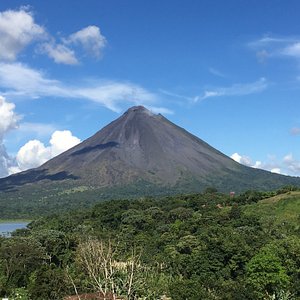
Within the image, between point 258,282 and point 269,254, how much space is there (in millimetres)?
2507

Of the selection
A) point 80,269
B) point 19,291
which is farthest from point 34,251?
point 19,291

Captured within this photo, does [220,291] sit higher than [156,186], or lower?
lower

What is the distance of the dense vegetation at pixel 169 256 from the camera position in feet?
93.8

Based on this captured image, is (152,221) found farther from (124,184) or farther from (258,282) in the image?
(124,184)

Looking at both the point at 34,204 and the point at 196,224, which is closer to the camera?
the point at 196,224

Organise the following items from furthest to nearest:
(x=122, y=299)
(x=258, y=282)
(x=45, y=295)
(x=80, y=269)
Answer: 1. (x=80, y=269)
2. (x=258, y=282)
3. (x=45, y=295)
4. (x=122, y=299)

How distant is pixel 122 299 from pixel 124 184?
168 m

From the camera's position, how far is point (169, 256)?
137 feet

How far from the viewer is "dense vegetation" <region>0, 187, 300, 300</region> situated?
28.6m

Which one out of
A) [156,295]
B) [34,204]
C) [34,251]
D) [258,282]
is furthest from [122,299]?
[34,204]

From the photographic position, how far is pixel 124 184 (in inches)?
7648

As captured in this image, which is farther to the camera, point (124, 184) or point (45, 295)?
point (124, 184)

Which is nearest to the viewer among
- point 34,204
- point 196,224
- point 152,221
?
point 196,224

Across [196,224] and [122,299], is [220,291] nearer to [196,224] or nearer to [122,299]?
[122,299]
